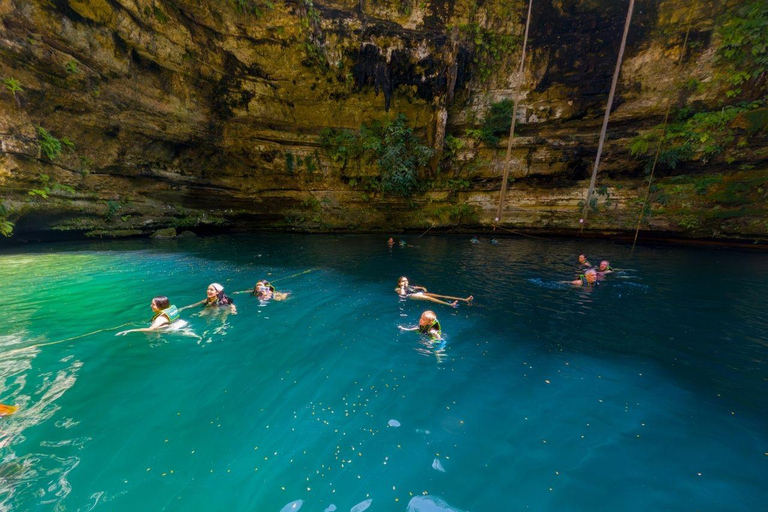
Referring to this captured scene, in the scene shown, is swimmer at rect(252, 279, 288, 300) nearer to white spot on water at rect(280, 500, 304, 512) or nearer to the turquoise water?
the turquoise water

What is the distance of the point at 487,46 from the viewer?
69.9 ft

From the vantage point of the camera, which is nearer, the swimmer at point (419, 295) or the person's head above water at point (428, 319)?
the person's head above water at point (428, 319)

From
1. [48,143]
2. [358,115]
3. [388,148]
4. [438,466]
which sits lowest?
[438,466]

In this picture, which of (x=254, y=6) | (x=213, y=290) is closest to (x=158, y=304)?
(x=213, y=290)

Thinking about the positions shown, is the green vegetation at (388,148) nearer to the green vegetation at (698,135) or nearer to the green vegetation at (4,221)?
the green vegetation at (698,135)

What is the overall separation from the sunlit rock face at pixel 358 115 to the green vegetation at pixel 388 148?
19 cm

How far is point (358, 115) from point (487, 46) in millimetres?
10598

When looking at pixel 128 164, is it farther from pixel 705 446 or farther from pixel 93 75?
pixel 705 446

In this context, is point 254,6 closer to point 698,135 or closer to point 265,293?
point 265,293

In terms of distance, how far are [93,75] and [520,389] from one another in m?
23.5

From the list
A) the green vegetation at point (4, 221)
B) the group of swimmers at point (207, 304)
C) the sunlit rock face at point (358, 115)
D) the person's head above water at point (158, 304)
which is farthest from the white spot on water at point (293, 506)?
the green vegetation at point (4, 221)

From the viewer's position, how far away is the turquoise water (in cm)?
319

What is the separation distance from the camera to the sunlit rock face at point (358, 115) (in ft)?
50.6

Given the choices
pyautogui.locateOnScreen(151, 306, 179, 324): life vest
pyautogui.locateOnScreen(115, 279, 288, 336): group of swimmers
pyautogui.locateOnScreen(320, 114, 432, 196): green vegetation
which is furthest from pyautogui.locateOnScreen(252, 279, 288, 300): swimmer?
pyautogui.locateOnScreen(320, 114, 432, 196): green vegetation
